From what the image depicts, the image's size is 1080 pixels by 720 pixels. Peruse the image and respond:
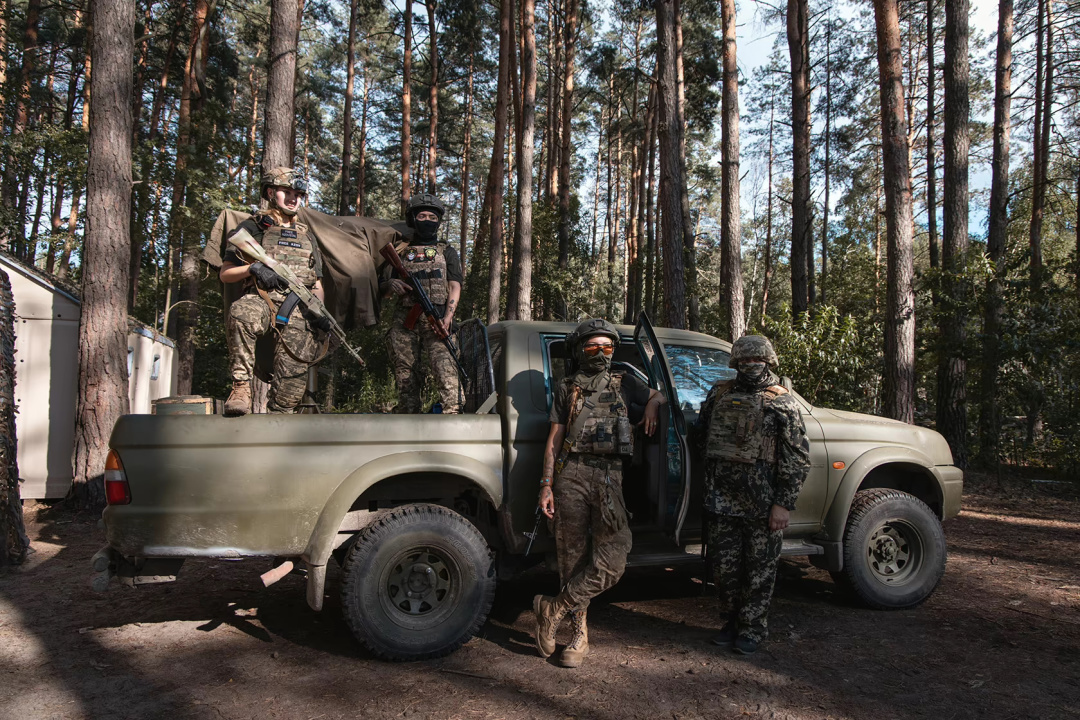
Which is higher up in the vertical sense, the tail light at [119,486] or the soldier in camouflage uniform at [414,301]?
the soldier in camouflage uniform at [414,301]

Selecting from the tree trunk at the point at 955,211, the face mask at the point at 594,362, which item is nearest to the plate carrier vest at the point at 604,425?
the face mask at the point at 594,362

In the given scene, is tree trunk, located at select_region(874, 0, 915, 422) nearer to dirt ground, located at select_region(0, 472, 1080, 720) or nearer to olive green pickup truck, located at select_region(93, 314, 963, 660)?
dirt ground, located at select_region(0, 472, 1080, 720)

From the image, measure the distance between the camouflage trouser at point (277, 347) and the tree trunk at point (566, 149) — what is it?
1401 cm

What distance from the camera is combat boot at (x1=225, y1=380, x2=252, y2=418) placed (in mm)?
3543

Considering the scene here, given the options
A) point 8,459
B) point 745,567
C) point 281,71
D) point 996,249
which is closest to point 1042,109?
point 996,249

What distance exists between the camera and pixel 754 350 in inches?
154

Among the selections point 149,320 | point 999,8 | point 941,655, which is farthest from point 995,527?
point 149,320

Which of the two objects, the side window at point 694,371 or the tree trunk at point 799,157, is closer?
the side window at point 694,371

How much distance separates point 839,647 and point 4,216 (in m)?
15.8

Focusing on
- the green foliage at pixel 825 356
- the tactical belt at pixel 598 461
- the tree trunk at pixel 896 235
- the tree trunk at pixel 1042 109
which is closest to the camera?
the tactical belt at pixel 598 461

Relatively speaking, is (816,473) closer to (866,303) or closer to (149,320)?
(866,303)

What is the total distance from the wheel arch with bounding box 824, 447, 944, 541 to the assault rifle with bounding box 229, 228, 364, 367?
3.53 meters

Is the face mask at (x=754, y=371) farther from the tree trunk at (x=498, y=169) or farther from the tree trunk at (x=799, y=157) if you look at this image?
the tree trunk at (x=799, y=157)

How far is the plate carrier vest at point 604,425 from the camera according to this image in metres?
3.66
